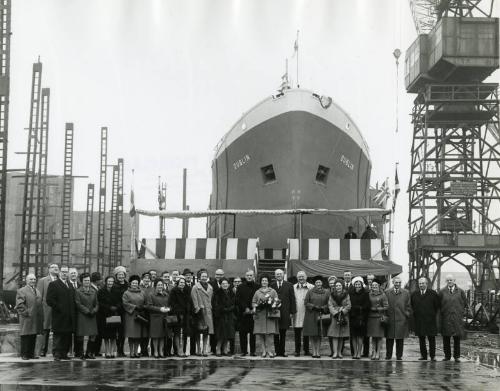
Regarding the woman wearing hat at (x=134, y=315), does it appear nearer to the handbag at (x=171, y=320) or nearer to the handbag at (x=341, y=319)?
the handbag at (x=171, y=320)

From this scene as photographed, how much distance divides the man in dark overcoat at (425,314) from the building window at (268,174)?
9189 mm

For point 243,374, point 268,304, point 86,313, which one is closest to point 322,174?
point 268,304

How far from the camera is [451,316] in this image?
1307cm

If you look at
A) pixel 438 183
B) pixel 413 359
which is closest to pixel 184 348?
pixel 413 359

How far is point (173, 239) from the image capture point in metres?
19.4

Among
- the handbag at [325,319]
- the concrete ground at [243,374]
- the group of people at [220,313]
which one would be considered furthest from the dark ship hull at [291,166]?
the concrete ground at [243,374]

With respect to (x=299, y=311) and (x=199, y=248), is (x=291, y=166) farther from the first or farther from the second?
(x=299, y=311)

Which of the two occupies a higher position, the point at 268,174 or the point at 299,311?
the point at 268,174

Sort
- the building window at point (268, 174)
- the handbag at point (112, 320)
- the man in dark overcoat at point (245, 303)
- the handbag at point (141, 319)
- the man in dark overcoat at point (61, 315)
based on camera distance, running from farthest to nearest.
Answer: the building window at point (268, 174)
the man in dark overcoat at point (245, 303)
the handbag at point (141, 319)
the handbag at point (112, 320)
the man in dark overcoat at point (61, 315)

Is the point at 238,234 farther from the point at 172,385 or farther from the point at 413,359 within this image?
the point at 172,385

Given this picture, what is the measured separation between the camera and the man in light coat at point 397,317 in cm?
1292

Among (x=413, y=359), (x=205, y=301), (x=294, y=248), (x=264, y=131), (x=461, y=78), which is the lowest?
(x=413, y=359)

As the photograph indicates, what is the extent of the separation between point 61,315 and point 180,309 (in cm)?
203

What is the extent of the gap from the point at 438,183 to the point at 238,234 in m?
20.1
